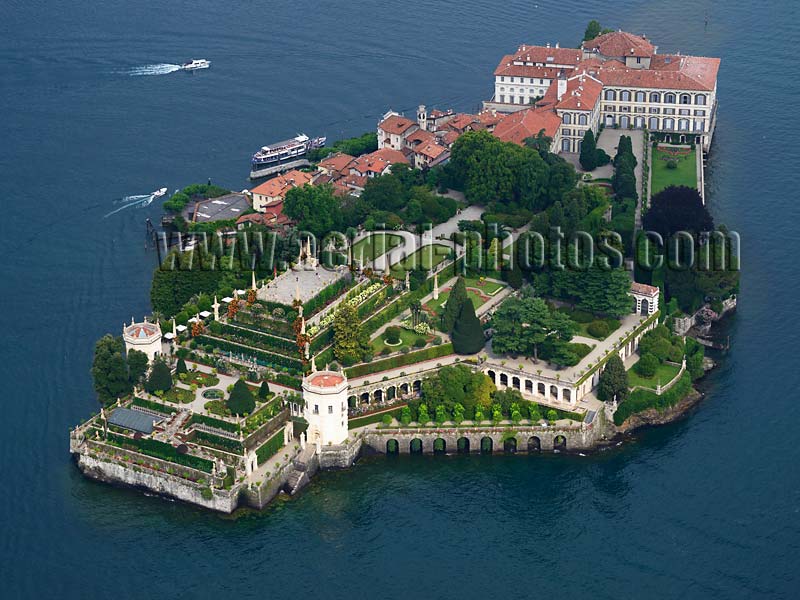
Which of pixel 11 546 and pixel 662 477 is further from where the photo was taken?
pixel 662 477

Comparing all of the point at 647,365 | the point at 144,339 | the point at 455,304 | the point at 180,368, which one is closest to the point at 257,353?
the point at 180,368

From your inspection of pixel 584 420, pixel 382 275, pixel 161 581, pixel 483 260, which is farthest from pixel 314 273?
pixel 161 581

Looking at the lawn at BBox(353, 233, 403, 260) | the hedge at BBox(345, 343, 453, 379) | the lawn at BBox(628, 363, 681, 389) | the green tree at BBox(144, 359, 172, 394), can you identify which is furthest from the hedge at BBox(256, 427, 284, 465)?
the lawn at BBox(628, 363, 681, 389)

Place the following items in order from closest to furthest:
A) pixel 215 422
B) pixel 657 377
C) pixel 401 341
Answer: pixel 215 422 < pixel 657 377 < pixel 401 341

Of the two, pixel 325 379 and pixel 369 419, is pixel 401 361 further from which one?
pixel 325 379

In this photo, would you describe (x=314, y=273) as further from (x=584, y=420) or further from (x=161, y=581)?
(x=161, y=581)

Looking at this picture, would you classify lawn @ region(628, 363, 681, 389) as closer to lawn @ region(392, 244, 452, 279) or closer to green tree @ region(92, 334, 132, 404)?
lawn @ region(392, 244, 452, 279)

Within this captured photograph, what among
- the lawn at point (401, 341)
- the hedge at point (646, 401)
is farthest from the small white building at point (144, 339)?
the hedge at point (646, 401)
